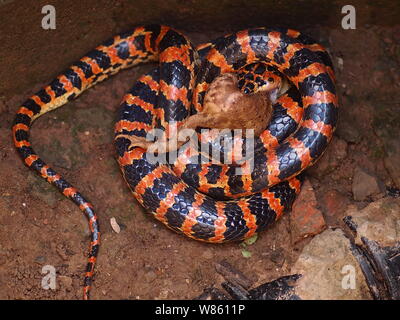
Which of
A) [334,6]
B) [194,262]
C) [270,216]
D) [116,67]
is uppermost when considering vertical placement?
[334,6]

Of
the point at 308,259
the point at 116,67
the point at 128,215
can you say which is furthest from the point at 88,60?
the point at 308,259

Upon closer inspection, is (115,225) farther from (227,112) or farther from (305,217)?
(305,217)

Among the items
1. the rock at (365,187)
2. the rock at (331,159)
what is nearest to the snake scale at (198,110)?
the rock at (331,159)

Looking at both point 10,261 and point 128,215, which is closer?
point 10,261

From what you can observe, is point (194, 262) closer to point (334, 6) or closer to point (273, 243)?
point (273, 243)

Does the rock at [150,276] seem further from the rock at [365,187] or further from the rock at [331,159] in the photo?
the rock at [365,187]

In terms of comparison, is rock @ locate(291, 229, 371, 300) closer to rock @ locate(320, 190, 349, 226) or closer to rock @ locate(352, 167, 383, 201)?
rock @ locate(320, 190, 349, 226)
